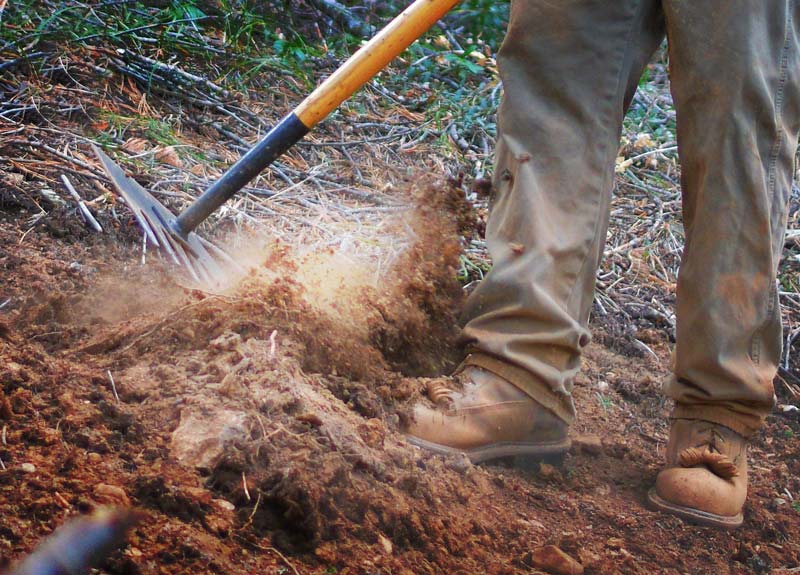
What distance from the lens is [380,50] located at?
6.72 feet

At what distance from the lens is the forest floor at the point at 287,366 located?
1.29m

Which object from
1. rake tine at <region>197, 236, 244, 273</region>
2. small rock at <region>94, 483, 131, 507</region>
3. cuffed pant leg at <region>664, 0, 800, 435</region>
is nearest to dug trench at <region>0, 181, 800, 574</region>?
small rock at <region>94, 483, 131, 507</region>

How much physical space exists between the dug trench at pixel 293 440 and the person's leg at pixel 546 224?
111mm

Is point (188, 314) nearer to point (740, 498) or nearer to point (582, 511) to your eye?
point (582, 511)

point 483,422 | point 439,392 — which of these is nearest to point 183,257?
point 439,392

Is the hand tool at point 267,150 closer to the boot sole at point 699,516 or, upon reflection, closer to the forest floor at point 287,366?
the forest floor at point 287,366

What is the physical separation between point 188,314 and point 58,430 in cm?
45

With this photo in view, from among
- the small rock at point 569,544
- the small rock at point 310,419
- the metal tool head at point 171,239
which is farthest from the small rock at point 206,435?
the metal tool head at point 171,239

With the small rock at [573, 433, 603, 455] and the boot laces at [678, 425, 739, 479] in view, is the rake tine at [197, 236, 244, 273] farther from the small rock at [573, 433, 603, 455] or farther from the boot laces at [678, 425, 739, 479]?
the boot laces at [678, 425, 739, 479]

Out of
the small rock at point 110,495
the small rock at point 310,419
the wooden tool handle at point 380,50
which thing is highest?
the wooden tool handle at point 380,50

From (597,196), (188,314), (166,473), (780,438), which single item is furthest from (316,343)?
(780,438)

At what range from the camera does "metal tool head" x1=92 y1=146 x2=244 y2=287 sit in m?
2.11

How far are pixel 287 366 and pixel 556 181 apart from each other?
2.39 ft

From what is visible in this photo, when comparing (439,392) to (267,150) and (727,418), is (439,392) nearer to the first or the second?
(727,418)
